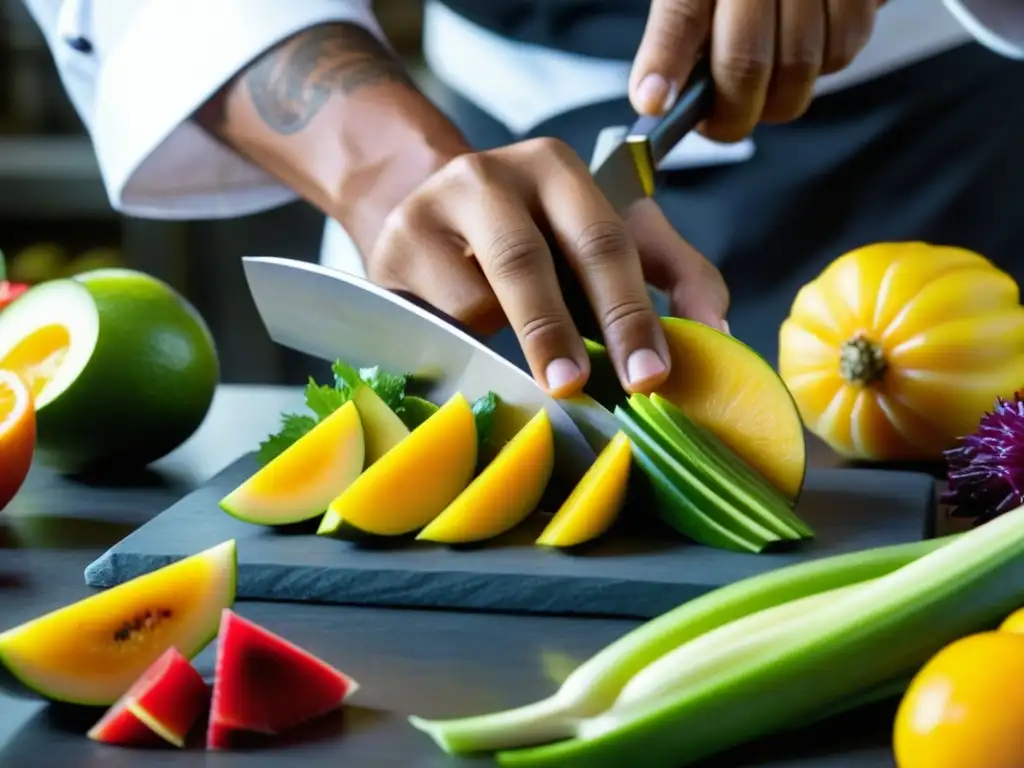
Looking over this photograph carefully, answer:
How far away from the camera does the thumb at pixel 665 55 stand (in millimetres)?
1551

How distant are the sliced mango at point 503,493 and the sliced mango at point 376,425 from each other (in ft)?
0.34

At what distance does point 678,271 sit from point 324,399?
0.50 metres

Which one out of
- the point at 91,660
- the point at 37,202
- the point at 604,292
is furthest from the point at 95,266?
the point at 91,660

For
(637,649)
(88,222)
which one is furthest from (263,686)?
(88,222)

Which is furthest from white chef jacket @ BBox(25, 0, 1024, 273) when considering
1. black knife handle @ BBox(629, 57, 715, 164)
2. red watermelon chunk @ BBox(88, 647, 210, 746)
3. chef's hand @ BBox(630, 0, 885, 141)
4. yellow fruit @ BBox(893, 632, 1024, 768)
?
yellow fruit @ BBox(893, 632, 1024, 768)

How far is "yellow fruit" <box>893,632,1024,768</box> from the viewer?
27.7 inches

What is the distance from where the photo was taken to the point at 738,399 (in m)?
1.28

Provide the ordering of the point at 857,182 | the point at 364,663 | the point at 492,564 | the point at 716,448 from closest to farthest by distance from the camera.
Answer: the point at 364,663
the point at 492,564
the point at 716,448
the point at 857,182

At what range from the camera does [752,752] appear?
32.5 inches

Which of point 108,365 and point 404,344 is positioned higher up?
point 404,344

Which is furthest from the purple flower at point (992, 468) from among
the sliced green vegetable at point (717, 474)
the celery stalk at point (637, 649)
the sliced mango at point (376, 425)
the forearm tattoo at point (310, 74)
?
the forearm tattoo at point (310, 74)

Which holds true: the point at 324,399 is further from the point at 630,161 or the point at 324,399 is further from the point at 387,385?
the point at 630,161

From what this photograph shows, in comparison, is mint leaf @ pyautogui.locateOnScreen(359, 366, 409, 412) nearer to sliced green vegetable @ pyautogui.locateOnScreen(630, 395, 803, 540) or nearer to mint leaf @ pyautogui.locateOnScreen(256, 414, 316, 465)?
mint leaf @ pyautogui.locateOnScreen(256, 414, 316, 465)

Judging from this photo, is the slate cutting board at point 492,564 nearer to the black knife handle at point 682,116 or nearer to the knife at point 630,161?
the knife at point 630,161
